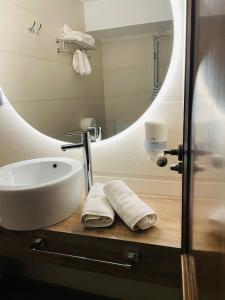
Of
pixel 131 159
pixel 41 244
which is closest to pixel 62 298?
pixel 41 244

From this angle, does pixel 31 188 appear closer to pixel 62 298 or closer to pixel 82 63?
pixel 82 63

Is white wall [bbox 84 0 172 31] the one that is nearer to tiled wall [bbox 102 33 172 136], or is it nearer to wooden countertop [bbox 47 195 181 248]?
tiled wall [bbox 102 33 172 136]

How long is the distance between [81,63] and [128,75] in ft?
0.82

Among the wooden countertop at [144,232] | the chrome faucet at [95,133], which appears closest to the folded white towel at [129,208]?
the wooden countertop at [144,232]

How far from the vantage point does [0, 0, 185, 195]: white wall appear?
0.99 metres

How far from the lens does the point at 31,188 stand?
2.60 ft

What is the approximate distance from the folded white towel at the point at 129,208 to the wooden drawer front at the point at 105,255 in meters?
0.07

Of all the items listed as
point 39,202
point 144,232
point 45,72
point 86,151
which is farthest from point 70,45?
point 144,232

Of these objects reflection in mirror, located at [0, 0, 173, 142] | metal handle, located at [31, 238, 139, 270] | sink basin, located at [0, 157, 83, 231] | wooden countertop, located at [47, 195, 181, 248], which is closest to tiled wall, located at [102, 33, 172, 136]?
reflection in mirror, located at [0, 0, 173, 142]

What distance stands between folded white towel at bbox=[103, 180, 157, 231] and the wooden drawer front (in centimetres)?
7

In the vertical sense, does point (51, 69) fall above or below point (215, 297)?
above

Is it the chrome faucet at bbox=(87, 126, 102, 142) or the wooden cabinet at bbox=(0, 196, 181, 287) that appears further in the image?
the chrome faucet at bbox=(87, 126, 102, 142)

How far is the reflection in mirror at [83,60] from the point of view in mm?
1037

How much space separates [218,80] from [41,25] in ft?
3.96
